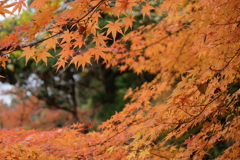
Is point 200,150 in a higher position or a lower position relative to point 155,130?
lower

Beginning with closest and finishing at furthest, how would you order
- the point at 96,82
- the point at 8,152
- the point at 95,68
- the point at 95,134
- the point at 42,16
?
the point at 42,16, the point at 8,152, the point at 95,134, the point at 95,68, the point at 96,82

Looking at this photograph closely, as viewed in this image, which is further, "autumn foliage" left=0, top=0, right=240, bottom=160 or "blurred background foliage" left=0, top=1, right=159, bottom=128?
"blurred background foliage" left=0, top=1, right=159, bottom=128

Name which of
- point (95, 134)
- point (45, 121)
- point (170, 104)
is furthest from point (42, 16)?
point (45, 121)

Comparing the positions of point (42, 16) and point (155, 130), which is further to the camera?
point (155, 130)

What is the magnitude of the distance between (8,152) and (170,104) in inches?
64.9

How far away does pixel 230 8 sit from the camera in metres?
1.83

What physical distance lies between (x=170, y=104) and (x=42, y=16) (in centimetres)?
143

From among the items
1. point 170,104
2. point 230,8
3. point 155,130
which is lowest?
point 155,130

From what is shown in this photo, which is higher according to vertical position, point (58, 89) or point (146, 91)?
point (58, 89)

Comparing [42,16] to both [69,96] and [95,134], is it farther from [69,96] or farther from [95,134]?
[69,96]

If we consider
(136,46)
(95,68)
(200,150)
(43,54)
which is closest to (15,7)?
(43,54)

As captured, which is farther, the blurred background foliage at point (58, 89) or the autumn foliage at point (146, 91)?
the blurred background foliage at point (58, 89)

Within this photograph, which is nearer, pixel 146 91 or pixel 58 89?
pixel 146 91

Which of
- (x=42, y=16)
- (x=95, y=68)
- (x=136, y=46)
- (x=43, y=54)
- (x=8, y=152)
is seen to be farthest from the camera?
(x=95, y=68)
